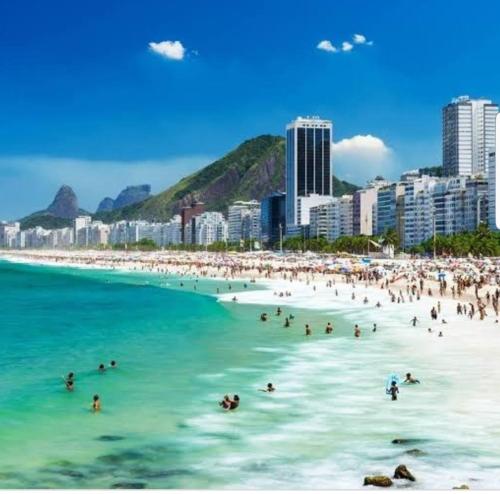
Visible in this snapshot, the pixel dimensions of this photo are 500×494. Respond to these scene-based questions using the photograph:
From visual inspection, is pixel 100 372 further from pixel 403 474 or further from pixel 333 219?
pixel 333 219

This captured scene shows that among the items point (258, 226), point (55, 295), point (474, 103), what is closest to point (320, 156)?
point (258, 226)

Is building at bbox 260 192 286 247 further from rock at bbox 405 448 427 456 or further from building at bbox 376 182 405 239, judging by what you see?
rock at bbox 405 448 427 456

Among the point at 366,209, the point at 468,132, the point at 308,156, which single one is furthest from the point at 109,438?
the point at 308,156

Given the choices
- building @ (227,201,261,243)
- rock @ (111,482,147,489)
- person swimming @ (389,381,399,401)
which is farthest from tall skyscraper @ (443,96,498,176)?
rock @ (111,482,147,489)

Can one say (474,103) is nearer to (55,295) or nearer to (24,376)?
(55,295)

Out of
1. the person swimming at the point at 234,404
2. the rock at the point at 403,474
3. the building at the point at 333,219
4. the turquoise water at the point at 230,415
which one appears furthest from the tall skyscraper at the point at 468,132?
the rock at the point at 403,474
